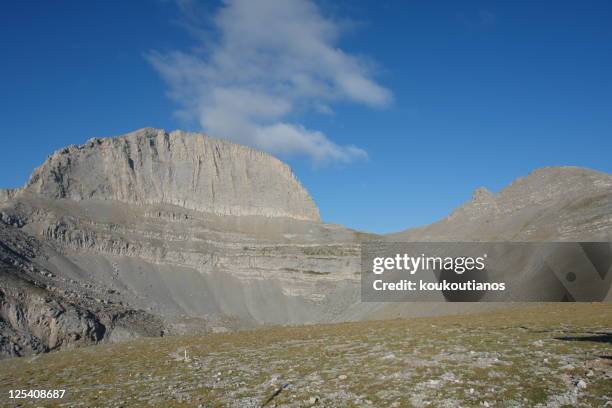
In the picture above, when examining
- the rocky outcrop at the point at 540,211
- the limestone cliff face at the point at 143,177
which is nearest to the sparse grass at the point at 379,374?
the rocky outcrop at the point at 540,211

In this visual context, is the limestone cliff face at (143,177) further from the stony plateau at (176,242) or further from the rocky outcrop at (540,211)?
the rocky outcrop at (540,211)

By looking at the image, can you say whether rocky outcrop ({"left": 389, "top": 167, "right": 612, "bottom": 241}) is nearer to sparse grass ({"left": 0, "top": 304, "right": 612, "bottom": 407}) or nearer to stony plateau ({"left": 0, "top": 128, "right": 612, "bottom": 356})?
stony plateau ({"left": 0, "top": 128, "right": 612, "bottom": 356})

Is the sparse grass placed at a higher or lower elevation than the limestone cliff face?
lower

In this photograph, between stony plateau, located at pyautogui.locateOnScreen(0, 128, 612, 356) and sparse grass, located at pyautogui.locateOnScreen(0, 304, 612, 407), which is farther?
stony plateau, located at pyautogui.locateOnScreen(0, 128, 612, 356)

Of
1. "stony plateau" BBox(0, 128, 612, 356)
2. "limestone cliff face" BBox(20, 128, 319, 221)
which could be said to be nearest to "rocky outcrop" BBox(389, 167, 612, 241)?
"stony plateau" BBox(0, 128, 612, 356)

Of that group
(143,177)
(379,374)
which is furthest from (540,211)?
(143,177)

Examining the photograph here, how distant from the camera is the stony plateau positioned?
316ft

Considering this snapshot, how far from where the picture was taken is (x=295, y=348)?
125 feet

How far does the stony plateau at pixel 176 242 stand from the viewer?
96438 mm

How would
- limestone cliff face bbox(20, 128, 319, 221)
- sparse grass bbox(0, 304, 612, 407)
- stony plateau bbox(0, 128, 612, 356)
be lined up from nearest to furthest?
sparse grass bbox(0, 304, 612, 407) → stony plateau bbox(0, 128, 612, 356) → limestone cliff face bbox(20, 128, 319, 221)

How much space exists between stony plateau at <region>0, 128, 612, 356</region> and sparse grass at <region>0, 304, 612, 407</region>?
48.6 m

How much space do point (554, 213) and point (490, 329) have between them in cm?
8000

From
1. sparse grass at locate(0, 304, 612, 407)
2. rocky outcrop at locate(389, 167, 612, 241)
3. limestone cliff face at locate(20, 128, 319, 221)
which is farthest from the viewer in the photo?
limestone cliff face at locate(20, 128, 319, 221)

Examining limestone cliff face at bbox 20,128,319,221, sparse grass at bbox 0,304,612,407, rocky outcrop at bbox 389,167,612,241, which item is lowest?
sparse grass at bbox 0,304,612,407
